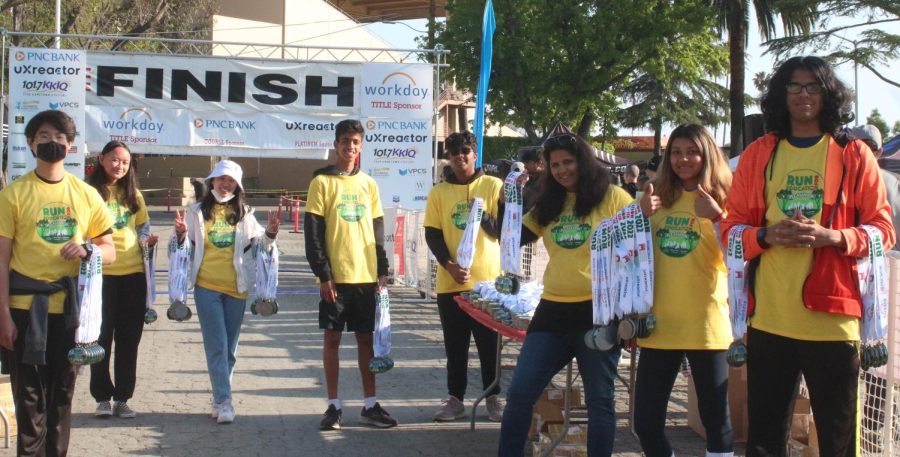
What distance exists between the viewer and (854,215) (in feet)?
12.7

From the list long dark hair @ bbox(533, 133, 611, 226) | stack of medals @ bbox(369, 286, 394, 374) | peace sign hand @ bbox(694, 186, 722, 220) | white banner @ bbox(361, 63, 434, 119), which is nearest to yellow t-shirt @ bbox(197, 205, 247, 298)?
stack of medals @ bbox(369, 286, 394, 374)

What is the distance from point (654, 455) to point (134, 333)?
3.85 metres

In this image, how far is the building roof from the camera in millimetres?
55844

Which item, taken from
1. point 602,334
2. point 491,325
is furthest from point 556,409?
point 602,334

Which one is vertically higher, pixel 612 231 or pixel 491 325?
pixel 612 231

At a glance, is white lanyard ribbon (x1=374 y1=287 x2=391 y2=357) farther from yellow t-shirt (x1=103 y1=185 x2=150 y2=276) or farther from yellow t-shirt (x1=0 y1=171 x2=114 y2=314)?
yellow t-shirt (x1=0 y1=171 x2=114 y2=314)

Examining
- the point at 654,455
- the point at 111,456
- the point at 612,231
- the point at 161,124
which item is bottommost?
the point at 111,456

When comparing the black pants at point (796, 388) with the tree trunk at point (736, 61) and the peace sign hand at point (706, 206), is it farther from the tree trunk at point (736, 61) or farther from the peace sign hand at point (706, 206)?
the tree trunk at point (736, 61)

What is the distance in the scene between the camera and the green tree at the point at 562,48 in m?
33.0

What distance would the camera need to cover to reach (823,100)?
12.8 feet

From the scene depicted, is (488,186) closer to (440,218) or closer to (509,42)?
(440,218)

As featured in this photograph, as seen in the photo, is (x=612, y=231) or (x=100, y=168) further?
(x=100, y=168)

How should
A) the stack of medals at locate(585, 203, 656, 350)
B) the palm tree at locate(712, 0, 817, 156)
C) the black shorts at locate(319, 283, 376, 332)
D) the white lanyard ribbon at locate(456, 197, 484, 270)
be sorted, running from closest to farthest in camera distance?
1. the stack of medals at locate(585, 203, 656, 350)
2. the white lanyard ribbon at locate(456, 197, 484, 270)
3. the black shorts at locate(319, 283, 376, 332)
4. the palm tree at locate(712, 0, 817, 156)

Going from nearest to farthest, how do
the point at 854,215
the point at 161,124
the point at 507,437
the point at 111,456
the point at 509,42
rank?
the point at 854,215
the point at 507,437
the point at 111,456
the point at 161,124
the point at 509,42
